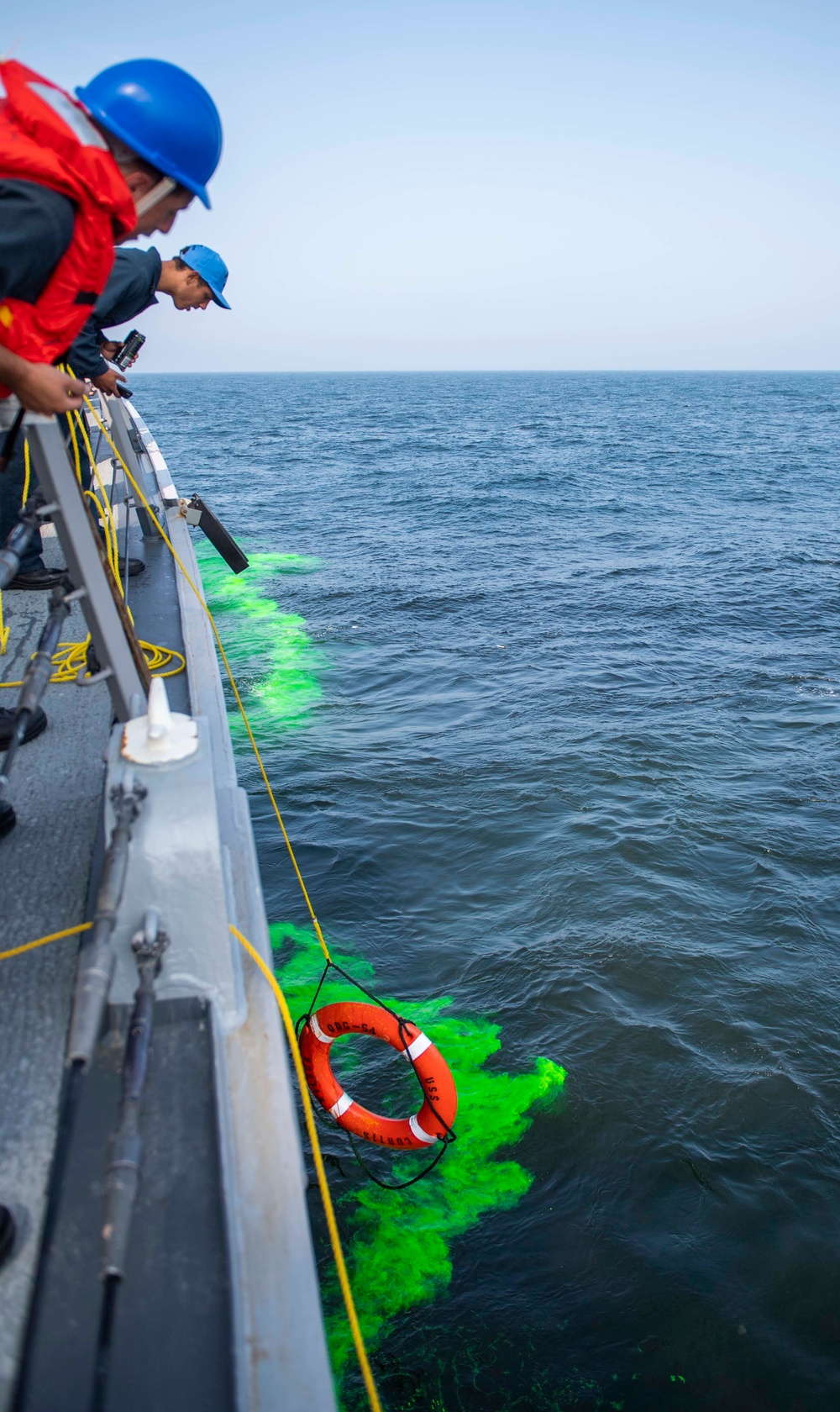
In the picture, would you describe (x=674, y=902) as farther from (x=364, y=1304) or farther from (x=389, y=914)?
(x=364, y=1304)

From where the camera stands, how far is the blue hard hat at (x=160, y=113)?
218 cm

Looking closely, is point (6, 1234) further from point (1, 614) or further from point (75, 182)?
point (1, 614)

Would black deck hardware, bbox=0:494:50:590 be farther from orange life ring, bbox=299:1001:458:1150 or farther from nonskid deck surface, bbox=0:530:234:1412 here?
orange life ring, bbox=299:1001:458:1150

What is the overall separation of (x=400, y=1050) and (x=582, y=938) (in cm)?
266

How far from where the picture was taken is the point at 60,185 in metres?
2.02

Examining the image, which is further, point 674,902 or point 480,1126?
point 674,902

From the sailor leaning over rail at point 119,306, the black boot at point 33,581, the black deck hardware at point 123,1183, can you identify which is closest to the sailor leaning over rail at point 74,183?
the black deck hardware at point 123,1183

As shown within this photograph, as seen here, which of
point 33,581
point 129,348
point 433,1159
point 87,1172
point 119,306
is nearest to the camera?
point 87,1172

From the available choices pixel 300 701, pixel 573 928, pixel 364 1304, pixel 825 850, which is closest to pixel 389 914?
pixel 573 928

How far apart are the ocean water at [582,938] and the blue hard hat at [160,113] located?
180 inches

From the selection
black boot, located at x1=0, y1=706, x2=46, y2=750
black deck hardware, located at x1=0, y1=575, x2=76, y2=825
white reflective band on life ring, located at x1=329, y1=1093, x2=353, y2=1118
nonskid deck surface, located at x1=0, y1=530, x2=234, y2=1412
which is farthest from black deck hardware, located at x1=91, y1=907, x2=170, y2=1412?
white reflective band on life ring, located at x1=329, y1=1093, x2=353, y2=1118

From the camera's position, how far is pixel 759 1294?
423cm


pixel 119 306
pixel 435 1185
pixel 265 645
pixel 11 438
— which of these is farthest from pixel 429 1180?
pixel 265 645

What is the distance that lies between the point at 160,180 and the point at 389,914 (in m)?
5.65
